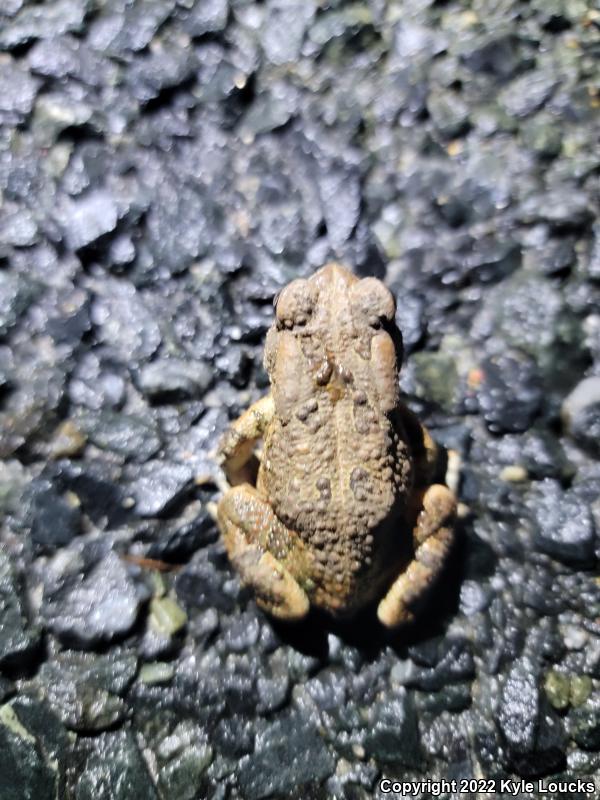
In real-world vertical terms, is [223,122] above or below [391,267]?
above

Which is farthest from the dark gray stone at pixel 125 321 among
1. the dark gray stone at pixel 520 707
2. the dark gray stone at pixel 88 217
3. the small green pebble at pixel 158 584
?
the dark gray stone at pixel 520 707

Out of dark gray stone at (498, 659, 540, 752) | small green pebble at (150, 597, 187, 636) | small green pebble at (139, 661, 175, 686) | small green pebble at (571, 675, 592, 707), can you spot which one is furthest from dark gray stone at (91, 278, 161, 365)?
small green pebble at (571, 675, 592, 707)

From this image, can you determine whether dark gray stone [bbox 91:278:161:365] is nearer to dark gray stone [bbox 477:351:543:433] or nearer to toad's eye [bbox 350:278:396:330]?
toad's eye [bbox 350:278:396:330]

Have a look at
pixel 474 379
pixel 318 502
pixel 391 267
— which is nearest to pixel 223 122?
pixel 391 267

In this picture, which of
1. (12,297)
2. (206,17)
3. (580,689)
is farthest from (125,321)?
(580,689)

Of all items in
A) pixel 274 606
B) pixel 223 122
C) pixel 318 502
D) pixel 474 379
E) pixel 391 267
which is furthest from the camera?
pixel 223 122

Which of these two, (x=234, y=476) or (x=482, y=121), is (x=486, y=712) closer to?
(x=234, y=476)
